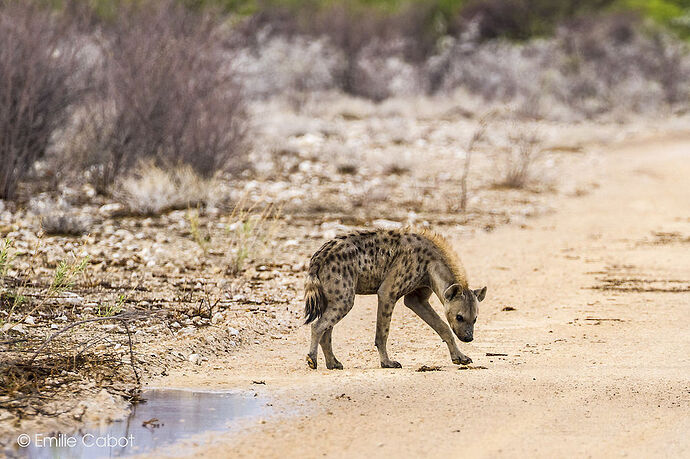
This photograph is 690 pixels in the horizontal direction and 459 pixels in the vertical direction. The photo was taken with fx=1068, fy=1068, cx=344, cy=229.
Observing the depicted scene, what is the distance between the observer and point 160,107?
595 inches

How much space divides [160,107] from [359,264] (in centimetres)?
848

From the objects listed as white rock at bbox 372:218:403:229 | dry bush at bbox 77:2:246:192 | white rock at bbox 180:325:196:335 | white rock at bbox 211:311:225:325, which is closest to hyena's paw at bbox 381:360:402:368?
white rock at bbox 180:325:196:335

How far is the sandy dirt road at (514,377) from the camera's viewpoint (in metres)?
5.69

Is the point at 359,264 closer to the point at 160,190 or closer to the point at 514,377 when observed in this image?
the point at 514,377

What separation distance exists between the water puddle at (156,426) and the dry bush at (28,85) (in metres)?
8.12

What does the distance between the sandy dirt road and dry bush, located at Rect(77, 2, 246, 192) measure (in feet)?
15.8

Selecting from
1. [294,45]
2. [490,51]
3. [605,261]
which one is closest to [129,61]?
[605,261]

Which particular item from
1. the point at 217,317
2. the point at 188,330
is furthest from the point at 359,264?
the point at 217,317

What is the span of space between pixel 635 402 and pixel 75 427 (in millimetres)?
3278

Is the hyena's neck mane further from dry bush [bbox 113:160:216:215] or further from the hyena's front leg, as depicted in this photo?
dry bush [bbox 113:160:216:215]

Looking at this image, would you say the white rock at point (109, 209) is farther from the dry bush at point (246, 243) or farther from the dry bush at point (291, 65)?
the dry bush at point (291, 65)

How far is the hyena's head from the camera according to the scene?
23.9 ft

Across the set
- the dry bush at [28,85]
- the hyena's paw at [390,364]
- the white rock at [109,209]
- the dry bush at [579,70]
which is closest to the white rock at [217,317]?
the hyena's paw at [390,364]

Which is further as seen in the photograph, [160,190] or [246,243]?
[160,190]
